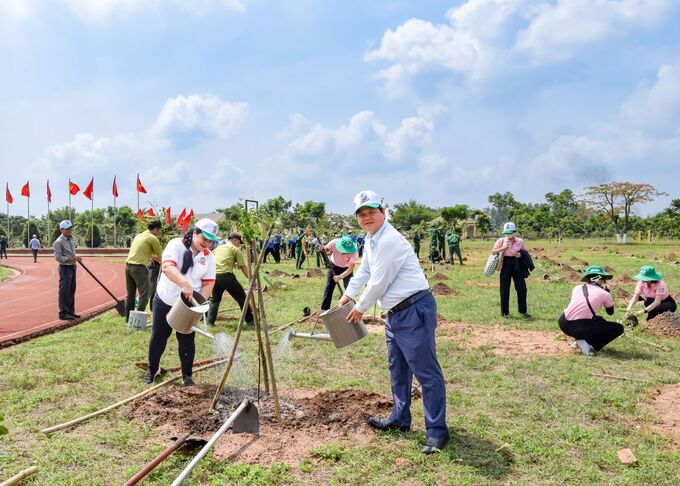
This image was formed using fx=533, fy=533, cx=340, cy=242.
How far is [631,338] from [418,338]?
5.05 metres

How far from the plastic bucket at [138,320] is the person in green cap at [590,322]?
5.77 meters

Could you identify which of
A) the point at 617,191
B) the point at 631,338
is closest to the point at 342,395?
the point at 631,338

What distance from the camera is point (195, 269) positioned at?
193 inches

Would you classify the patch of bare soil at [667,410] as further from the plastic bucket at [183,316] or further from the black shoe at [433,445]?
the plastic bucket at [183,316]

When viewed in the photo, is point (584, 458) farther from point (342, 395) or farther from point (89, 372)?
point (89, 372)

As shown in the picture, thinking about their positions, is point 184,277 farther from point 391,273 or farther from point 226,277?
point 226,277

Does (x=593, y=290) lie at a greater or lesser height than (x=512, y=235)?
lesser

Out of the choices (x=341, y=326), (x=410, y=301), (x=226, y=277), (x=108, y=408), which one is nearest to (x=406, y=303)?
(x=410, y=301)

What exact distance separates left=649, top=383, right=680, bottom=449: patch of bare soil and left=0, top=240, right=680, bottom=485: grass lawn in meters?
0.08

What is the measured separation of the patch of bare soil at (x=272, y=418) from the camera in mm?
3848

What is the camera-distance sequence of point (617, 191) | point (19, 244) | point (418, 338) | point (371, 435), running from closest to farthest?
1. point (418, 338)
2. point (371, 435)
3. point (617, 191)
4. point (19, 244)

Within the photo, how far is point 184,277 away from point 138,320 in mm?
3447

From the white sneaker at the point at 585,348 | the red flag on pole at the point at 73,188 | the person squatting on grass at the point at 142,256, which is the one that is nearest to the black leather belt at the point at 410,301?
the white sneaker at the point at 585,348

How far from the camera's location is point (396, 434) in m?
4.04
